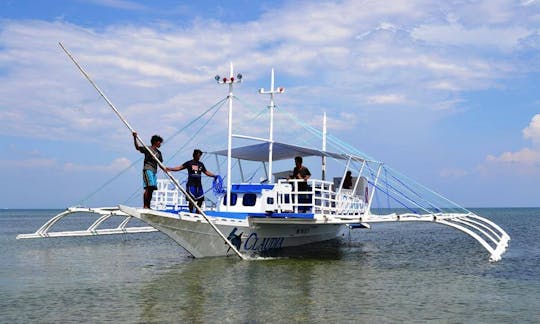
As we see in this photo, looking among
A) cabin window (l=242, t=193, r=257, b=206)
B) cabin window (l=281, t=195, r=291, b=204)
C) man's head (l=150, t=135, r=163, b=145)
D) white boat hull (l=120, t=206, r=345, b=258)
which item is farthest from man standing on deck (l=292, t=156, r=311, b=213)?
man's head (l=150, t=135, r=163, b=145)

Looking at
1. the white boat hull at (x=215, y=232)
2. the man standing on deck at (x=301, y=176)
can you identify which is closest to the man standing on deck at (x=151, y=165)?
the white boat hull at (x=215, y=232)

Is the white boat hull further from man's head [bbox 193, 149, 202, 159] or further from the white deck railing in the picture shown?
man's head [bbox 193, 149, 202, 159]

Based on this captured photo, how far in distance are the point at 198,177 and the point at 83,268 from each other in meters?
4.77

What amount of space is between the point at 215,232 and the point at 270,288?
4.99 m

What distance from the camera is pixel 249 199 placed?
20.9 meters

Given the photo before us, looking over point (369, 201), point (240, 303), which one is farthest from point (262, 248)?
point (240, 303)

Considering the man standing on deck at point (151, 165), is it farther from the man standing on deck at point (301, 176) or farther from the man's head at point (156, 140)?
the man standing on deck at point (301, 176)

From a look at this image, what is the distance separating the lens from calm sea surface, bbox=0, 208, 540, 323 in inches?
455

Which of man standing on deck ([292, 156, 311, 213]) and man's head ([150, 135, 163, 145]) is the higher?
man's head ([150, 135, 163, 145])

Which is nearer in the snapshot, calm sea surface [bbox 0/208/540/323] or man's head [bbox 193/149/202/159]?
calm sea surface [bbox 0/208/540/323]

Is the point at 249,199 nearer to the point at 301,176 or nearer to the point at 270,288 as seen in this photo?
the point at 301,176

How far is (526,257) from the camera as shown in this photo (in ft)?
75.9

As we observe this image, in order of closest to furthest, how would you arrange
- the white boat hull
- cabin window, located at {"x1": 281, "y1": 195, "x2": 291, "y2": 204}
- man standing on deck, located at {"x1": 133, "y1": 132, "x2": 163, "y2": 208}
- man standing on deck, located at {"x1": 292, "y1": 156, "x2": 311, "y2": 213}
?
man standing on deck, located at {"x1": 133, "y1": 132, "x2": 163, "y2": 208}, the white boat hull, cabin window, located at {"x1": 281, "y1": 195, "x2": 291, "y2": 204}, man standing on deck, located at {"x1": 292, "y1": 156, "x2": 311, "y2": 213}

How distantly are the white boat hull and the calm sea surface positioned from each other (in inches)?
22.7
